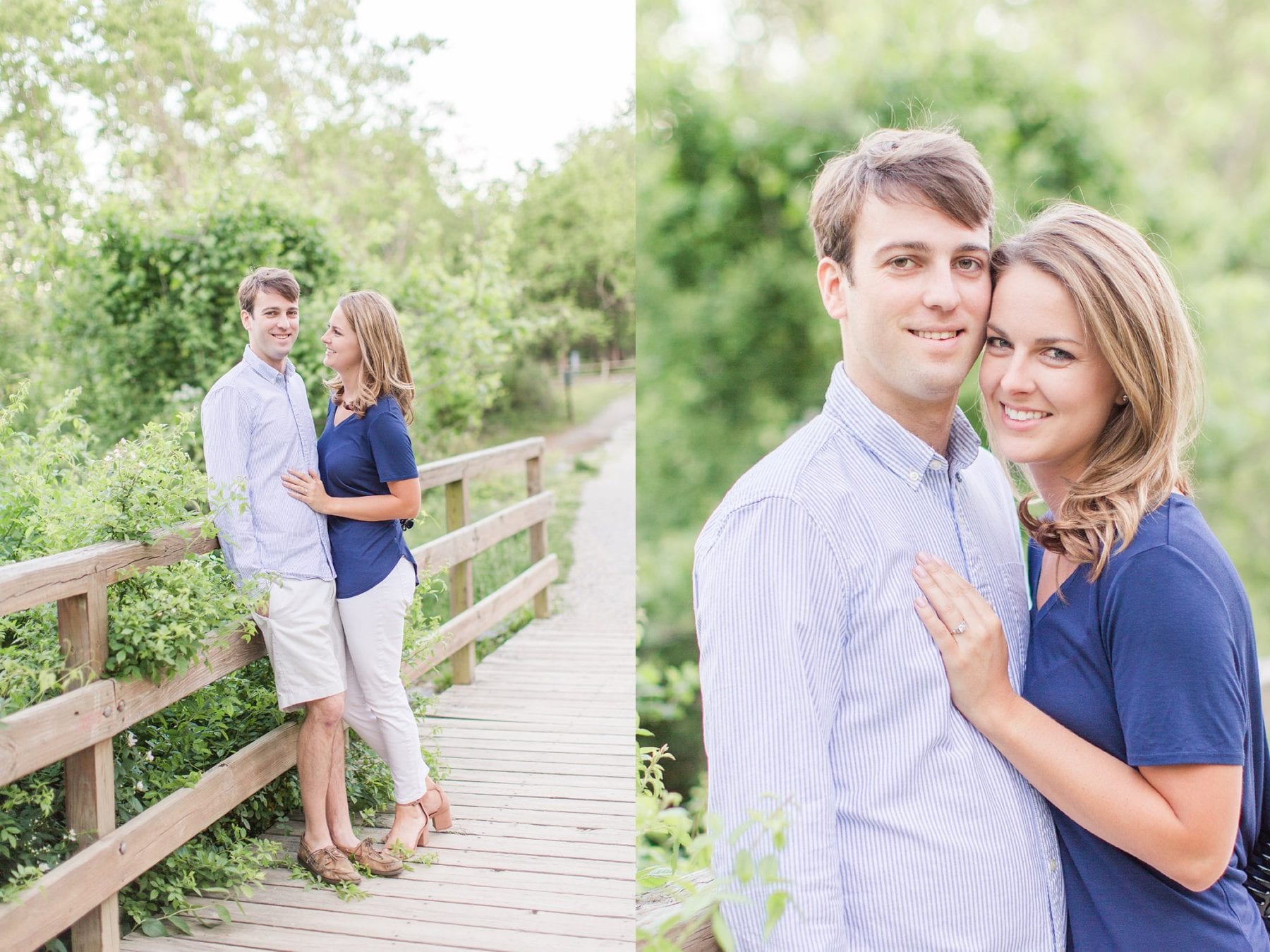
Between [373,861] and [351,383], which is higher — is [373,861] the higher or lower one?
the lower one

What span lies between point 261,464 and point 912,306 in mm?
1450

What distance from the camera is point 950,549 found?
4.08 ft

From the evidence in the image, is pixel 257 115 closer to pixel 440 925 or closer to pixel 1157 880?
pixel 440 925

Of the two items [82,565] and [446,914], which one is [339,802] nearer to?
[446,914]

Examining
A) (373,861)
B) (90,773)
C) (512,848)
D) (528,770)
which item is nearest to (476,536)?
(528,770)

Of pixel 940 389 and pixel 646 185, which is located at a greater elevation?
pixel 646 185

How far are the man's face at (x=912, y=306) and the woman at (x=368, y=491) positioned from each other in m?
1.25

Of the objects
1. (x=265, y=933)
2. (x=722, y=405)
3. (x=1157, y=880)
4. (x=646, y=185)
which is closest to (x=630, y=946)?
(x=265, y=933)

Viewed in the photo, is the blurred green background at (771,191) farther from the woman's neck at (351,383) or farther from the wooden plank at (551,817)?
the woman's neck at (351,383)

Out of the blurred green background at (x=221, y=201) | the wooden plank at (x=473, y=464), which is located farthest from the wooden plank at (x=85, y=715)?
the blurred green background at (x=221, y=201)

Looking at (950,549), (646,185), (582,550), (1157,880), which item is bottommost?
(582,550)

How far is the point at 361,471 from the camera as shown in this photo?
7.56 feet

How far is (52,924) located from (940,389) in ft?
5.46

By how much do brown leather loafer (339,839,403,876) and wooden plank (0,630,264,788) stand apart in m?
0.51
